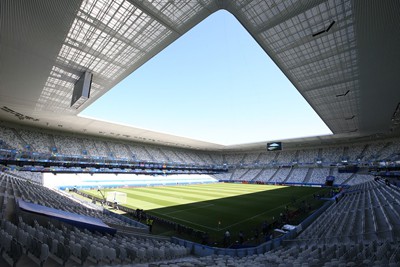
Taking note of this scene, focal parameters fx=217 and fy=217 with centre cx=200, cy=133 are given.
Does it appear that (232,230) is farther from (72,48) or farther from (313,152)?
(313,152)

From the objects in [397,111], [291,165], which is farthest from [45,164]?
[291,165]

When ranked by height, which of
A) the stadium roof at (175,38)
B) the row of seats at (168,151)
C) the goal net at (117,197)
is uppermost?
the stadium roof at (175,38)

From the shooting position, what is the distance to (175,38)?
16672mm

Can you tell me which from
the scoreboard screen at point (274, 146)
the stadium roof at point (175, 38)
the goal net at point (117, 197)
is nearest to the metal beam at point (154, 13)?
the stadium roof at point (175, 38)

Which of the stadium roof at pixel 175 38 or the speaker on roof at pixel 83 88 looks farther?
the speaker on roof at pixel 83 88

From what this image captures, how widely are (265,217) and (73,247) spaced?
67.2ft

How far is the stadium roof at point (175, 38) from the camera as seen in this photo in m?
13.2

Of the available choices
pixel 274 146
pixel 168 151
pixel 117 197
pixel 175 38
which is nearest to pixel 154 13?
pixel 175 38

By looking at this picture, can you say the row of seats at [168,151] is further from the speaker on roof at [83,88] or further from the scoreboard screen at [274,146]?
the speaker on roof at [83,88]

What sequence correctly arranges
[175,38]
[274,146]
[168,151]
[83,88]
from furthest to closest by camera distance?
[168,151] → [274,146] → [83,88] → [175,38]

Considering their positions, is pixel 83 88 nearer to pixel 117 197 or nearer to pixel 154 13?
pixel 154 13

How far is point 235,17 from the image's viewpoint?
50.7ft

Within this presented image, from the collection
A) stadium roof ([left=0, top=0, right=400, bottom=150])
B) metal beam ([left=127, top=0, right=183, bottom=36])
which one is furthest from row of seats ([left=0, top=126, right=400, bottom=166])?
metal beam ([left=127, top=0, right=183, bottom=36])

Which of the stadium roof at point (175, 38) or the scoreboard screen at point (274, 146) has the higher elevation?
the stadium roof at point (175, 38)
